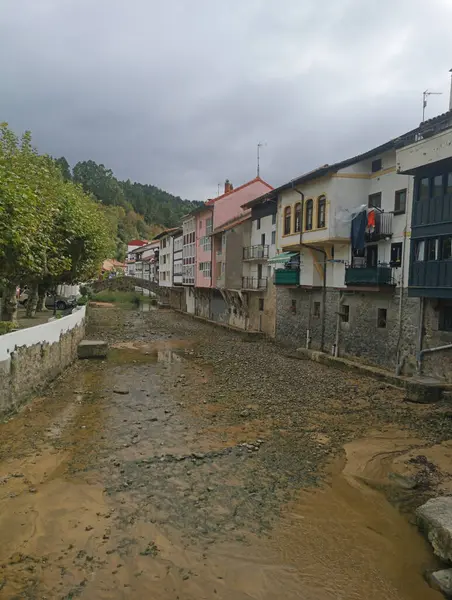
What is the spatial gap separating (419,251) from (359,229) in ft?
11.8

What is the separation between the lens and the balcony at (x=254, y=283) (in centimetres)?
3294

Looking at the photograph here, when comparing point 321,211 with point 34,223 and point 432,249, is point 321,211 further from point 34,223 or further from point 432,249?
point 34,223

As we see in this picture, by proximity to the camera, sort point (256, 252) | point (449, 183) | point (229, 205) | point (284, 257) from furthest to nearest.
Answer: point (229, 205) → point (256, 252) → point (284, 257) → point (449, 183)

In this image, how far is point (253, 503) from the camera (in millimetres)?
8578

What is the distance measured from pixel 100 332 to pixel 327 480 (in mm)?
28512

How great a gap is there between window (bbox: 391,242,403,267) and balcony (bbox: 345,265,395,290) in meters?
0.38

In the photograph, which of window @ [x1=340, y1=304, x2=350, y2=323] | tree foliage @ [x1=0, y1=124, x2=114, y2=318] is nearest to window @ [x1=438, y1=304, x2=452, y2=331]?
window @ [x1=340, y1=304, x2=350, y2=323]

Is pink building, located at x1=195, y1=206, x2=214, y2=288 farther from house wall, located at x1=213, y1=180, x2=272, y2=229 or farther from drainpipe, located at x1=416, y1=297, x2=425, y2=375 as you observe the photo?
drainpipe, located at x1=416, y1=297, x2=425, y2=375

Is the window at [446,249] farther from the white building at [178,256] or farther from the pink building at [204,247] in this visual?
the white building at [178,256]

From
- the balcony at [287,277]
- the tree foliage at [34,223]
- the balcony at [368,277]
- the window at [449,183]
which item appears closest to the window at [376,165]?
the balcony at [368,277]

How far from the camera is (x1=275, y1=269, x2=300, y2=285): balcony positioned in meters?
27.3

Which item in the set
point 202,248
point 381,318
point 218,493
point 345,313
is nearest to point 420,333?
point 381,318

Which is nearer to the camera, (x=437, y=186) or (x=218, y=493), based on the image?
(x=218, y=493)

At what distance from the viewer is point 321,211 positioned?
2308 centimetres
